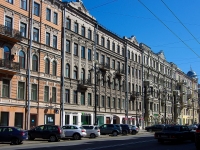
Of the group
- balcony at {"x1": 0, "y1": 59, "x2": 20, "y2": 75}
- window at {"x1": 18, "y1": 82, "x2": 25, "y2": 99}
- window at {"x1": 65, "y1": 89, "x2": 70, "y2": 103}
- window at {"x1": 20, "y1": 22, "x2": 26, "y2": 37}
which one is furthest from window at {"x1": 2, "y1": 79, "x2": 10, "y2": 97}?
window at {"x1": 65, "y1": 89, "x2": 70, "y2": 103}

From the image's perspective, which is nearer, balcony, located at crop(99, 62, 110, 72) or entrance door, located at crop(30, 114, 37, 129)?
entrance door, located at crop(30, 114, 37, 129)

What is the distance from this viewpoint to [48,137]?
96.0 ft

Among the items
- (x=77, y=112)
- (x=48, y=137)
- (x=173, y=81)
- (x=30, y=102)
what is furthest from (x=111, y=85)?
(x=173, y=81)

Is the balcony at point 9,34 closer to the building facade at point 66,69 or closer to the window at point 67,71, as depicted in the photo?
the building facade at point 66,69

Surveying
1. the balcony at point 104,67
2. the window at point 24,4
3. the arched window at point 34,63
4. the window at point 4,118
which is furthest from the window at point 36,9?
the balcony at point 104,67

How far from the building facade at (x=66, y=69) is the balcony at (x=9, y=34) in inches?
4.0

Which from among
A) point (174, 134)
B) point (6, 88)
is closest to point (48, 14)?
point (6, 88)

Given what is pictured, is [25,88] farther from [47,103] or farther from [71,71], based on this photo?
[71,71]

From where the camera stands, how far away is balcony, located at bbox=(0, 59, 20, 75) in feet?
106

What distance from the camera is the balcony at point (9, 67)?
1272 inches

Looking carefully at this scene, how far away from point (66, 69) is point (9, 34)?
11935mm

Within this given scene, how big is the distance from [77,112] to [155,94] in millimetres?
35484

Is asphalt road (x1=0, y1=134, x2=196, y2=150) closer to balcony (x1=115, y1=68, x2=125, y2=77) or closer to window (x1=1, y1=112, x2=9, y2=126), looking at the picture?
window (x1=1, y1=112, x2=9, y2=126)

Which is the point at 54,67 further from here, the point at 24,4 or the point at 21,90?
the point at 24,4
